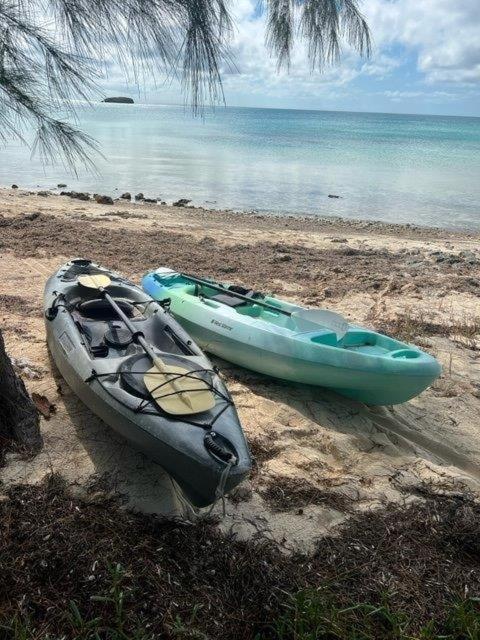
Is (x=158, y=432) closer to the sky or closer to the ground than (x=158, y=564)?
closer to the sky

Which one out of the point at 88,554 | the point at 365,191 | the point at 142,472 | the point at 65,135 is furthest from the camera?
the point at 365,191

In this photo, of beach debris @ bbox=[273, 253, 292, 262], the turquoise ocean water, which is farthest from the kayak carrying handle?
the turquoise ocean water

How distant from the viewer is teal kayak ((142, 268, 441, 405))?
4.57 m

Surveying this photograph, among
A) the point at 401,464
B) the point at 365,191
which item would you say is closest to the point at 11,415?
the point at 401,464

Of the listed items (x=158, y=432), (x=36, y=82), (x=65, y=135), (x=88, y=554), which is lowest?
(x=88, y=554)

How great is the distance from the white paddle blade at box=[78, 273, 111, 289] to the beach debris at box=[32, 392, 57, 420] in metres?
1.48

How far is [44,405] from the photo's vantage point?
4207mm

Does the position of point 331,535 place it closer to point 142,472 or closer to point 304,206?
point 142,472

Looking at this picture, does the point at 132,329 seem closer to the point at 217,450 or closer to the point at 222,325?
the point at 222,325

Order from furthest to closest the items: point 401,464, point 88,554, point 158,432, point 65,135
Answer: point 401,464
point 158,432
point 65,135
point 88,554

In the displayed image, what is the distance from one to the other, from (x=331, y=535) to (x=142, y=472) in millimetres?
1256

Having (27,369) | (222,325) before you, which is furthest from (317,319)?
(27,369)

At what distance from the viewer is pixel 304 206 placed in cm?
1853

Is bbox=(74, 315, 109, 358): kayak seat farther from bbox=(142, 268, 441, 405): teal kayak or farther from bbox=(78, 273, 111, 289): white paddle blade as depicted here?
bbox=(142, 268, 441, 405): teal kayak
